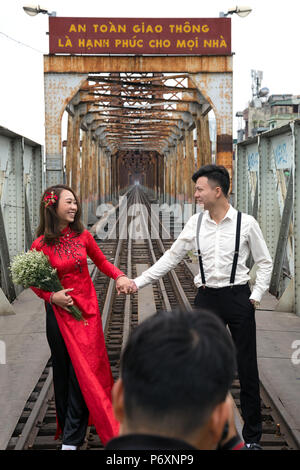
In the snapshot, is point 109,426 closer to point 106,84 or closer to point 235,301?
point 235,301

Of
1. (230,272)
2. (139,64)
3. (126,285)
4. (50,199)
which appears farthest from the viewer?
(139,64)

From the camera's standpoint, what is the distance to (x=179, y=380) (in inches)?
43.9

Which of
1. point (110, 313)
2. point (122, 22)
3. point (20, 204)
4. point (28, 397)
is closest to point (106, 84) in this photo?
point (122, 22)

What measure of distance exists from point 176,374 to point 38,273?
2782mm

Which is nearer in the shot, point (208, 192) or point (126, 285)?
point (208, 192)

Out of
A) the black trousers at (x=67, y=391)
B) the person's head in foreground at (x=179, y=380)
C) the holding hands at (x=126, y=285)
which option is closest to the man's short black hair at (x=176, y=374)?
the person's head in foreground at (x=179, y=380)

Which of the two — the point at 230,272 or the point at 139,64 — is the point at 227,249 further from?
the point at 139,64

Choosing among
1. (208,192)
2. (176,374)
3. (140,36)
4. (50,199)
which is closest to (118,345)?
(50,199)

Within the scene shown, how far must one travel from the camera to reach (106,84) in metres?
17.0

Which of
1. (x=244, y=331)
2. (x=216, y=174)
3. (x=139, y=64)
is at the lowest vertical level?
(x=244, y=331)

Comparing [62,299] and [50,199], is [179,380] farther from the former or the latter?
[50,199]

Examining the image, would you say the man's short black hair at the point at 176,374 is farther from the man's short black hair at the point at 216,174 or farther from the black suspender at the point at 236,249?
the man's short black hair at the point at 216,174

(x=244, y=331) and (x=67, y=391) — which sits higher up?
(x=244, y=331)

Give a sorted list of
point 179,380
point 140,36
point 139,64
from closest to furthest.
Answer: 1. point 179,380
2. point 140,36
3. point 139,64
